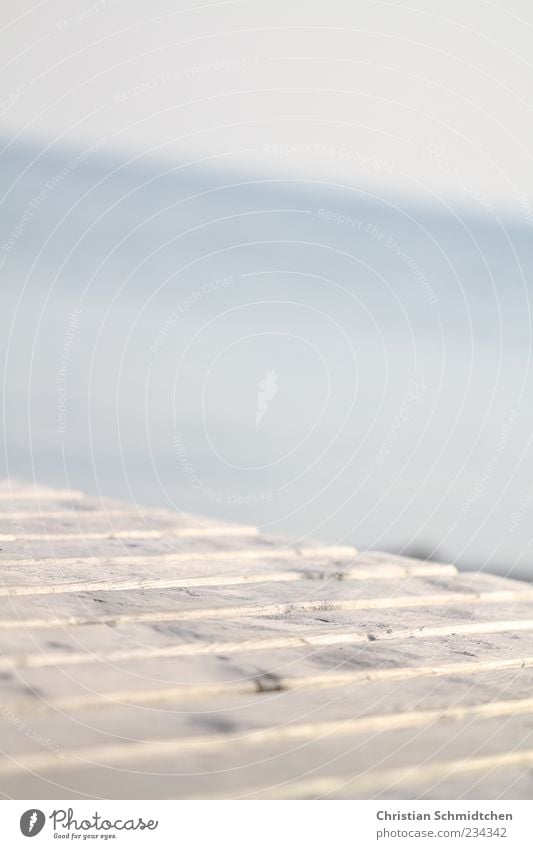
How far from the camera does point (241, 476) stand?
17.8ft

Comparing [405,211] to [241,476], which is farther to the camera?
[405,211]

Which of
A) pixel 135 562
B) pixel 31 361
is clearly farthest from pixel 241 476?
pixel 135 562

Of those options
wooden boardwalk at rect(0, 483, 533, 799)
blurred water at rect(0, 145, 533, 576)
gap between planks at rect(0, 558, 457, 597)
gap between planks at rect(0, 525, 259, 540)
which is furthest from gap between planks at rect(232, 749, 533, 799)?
blurred water at rect(0, 145, 533, 576)

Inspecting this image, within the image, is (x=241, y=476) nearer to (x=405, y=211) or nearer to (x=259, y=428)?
(x=259, y=428)

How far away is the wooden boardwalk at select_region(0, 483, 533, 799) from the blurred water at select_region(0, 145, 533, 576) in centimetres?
273

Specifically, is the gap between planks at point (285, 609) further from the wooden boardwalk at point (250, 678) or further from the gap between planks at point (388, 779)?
the gap between planks at point (388, 779)

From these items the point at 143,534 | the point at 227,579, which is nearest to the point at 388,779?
the point at 227,579

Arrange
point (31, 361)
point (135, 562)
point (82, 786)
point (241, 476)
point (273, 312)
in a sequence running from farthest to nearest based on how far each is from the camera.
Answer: point (273, 312)
point (31, 361)
point (241, 476)
point (135, 562)
point (82, 786)

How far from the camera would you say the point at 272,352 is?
24.9 feet

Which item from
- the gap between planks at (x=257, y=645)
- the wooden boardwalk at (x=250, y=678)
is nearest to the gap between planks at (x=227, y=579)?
the wooden boardwalk at (x=250, y=678)

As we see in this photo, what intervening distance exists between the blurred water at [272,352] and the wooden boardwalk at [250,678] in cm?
273

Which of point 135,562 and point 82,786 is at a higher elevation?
point 135,562

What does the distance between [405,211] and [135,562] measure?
25.4 feet

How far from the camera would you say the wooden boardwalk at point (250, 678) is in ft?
2.86
